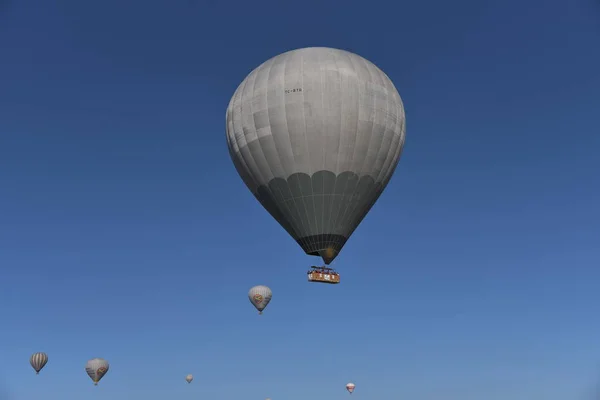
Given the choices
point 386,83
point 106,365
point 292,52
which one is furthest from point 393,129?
point 106,365

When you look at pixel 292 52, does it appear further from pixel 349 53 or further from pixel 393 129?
pixel 393 129

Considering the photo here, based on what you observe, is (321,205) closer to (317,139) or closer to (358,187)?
(358,187)

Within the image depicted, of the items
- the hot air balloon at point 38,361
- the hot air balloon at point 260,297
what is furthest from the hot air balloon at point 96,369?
the hot air balloon at point 260,297

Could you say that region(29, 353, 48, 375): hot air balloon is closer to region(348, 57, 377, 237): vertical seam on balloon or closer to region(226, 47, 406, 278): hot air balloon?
region(226, 47, 406, 278): hot air balloon

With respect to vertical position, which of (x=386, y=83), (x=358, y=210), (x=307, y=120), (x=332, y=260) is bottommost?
(x=332, y=260)

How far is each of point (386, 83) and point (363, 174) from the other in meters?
7.09

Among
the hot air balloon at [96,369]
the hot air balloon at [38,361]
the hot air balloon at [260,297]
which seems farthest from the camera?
the hot air balloon at [96,369]

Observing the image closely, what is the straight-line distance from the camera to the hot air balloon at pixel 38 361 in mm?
81062

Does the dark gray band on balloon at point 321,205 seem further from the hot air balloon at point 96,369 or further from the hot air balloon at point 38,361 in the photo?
the hot air balloon at point 38,361

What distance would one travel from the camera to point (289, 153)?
137 feet

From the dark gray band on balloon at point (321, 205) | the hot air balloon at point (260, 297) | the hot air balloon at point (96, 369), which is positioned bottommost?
the dark gray band on balloon at point (321, 205)

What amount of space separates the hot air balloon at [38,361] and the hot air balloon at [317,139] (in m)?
53.3

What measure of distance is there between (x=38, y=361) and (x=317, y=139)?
59173 millimetres

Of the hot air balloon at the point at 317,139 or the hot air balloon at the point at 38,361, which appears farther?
the hot air balloon at the point at 38,361
